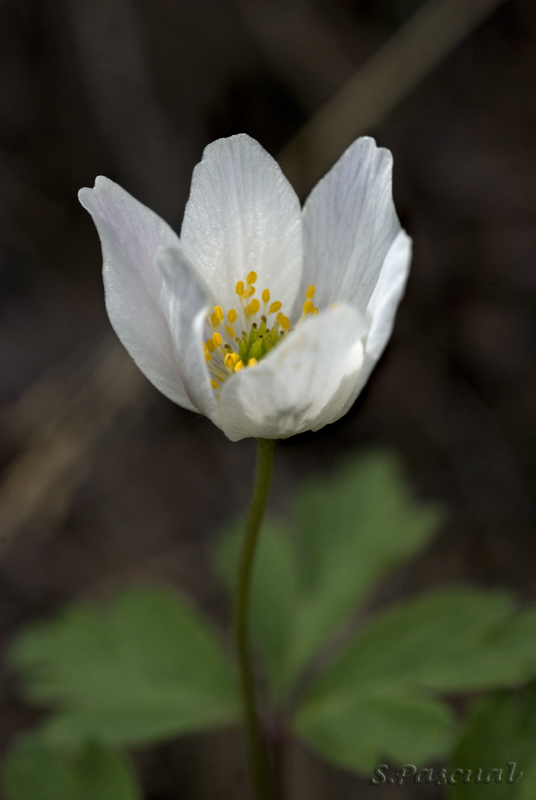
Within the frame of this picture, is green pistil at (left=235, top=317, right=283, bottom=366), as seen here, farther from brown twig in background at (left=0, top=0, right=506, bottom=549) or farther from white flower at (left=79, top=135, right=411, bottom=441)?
brown twig in background at (left=0, top=0, right=506, bottom=549)

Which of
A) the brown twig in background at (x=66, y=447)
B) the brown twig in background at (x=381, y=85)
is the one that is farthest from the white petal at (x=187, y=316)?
the brown twig in background at (x=381, y=85)

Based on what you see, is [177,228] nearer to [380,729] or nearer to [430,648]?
[430,648]

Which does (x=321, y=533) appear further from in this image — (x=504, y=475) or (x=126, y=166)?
(x=126, y=166)

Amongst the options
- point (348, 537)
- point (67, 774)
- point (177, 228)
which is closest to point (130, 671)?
point (67, 774)

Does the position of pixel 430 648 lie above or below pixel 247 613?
below

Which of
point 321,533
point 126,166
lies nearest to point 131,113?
point 126,166

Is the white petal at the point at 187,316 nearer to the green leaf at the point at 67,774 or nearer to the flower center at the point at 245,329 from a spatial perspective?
the flower center at the point at 245,329

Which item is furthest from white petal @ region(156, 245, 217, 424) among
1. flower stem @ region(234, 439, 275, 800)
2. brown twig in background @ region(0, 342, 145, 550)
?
brown twig in background @ region(0, 342, 145, 550)

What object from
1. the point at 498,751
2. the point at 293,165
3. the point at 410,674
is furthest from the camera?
the point at 293,165
